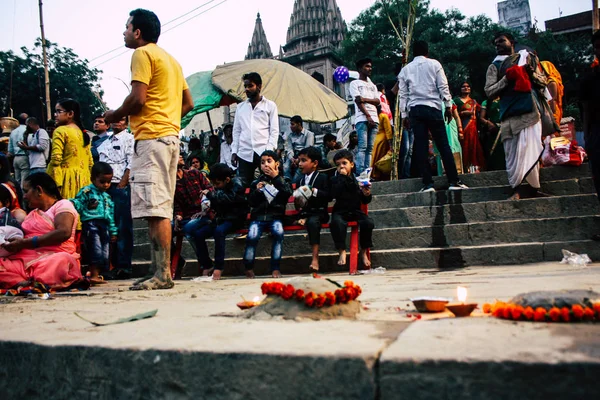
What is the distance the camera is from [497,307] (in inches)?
78.6

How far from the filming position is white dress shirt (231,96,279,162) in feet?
22.9

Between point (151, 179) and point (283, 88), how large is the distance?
7082 millimetres

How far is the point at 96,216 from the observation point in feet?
20.1

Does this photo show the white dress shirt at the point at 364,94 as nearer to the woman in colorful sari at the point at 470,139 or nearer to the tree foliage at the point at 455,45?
the woman in colorful sari at the point at 470,139

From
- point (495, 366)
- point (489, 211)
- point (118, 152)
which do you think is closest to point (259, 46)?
point (118, 152)

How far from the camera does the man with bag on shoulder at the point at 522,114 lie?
608 centimetres

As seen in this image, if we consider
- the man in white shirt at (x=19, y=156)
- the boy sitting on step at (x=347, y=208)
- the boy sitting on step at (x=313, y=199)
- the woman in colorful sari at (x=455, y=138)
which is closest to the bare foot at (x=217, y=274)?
the boy sitting on step at (x=313, y=199)

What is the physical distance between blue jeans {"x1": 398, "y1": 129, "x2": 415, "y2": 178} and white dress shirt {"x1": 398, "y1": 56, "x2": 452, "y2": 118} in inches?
77.6

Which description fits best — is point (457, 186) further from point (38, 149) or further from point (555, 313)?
point (38, 149)

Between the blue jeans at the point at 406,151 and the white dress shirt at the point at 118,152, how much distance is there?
466 centimetres

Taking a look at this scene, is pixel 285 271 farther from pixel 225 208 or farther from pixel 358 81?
pixel 358 81

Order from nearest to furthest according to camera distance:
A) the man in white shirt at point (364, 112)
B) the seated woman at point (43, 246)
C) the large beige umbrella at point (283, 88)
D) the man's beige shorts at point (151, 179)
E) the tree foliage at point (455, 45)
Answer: the man's beige shorts at point (151, 179) < the seated woman at point (43, 246) < the man in white shirt at point (364, 112) < the large beige umbrella at point (283, 88) < the tree foliage at point (455, 45)

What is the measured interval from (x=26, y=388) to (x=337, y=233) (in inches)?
152

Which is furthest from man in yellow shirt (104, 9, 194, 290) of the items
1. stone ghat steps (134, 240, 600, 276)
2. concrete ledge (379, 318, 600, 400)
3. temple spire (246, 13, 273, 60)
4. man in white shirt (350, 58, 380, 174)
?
temple spire (246, 13, 273, 60)
